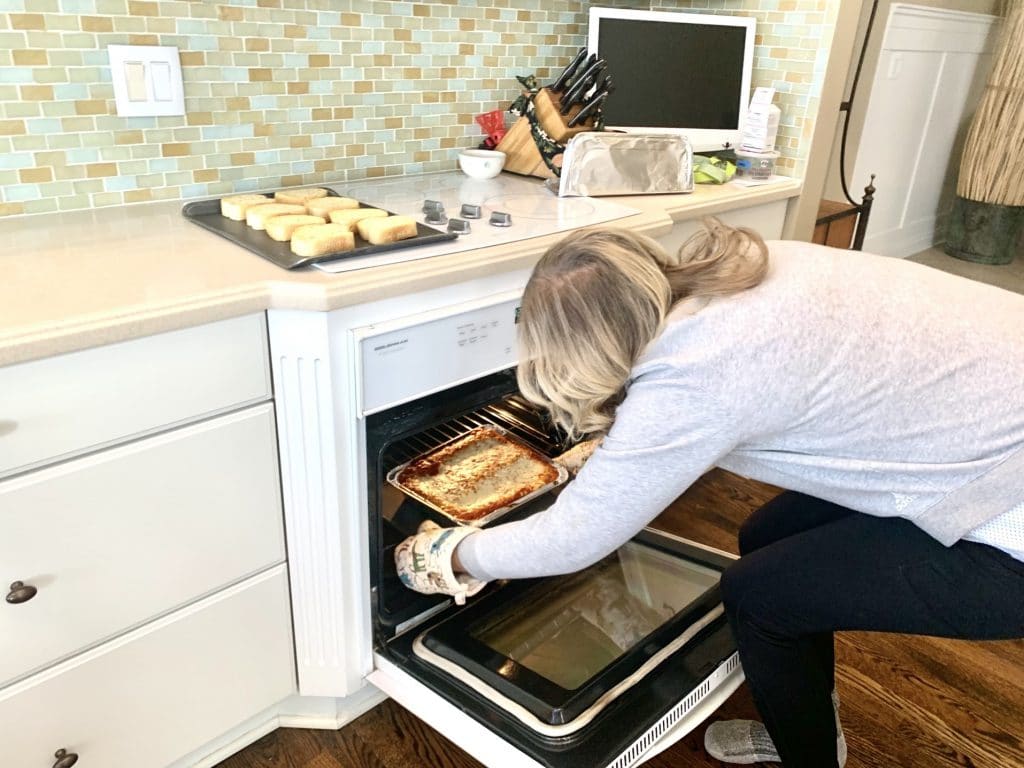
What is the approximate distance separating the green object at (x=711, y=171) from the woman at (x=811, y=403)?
899 mm

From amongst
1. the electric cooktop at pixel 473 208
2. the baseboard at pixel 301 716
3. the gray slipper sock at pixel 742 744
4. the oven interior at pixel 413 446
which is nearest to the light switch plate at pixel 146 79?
the electric cooktop at pixel 473 208

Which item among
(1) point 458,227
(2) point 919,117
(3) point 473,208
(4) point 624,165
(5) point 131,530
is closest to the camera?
(5) point 131,530

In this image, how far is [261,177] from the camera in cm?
155

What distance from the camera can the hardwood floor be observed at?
1403 mm

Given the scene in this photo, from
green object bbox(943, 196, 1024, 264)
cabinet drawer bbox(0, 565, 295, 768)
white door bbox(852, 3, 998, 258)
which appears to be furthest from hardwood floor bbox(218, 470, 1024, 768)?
green object bbox(943, 196, 1024, 264)

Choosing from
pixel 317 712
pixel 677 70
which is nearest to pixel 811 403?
pixel 317 712

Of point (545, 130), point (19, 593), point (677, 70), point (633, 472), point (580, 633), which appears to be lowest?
point (580, 633)

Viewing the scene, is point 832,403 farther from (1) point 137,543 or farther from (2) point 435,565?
(1) point 137,543

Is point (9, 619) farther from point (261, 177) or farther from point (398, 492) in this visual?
point (261, 177)

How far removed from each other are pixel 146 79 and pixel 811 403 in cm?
117

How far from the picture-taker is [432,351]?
4.00ft

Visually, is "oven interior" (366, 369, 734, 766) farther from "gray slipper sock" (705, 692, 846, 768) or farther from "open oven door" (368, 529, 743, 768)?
"gray slipper sock" (705, 692, 846, 768)

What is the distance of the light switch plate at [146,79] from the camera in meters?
1.32

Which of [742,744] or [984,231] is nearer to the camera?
[742,744]
